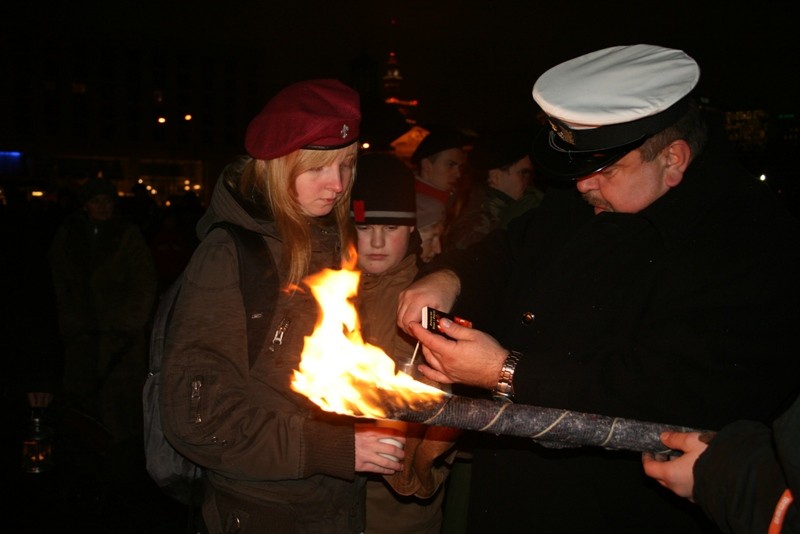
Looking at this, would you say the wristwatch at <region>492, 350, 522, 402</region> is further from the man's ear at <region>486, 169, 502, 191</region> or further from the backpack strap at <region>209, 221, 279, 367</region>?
the man's ear at <region>486, 169, 502, 191</region>

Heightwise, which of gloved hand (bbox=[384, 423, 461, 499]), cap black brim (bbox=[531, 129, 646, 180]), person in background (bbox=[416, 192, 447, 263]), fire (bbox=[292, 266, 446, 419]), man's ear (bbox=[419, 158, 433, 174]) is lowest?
person in background (bbox=[416, 192, 447, 263])

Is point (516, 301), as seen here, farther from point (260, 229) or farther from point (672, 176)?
point (260, 229)

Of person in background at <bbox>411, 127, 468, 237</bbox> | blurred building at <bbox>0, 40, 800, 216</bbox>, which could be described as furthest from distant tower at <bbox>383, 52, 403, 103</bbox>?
person in background at <bbox>411, 127, 468, 237</bbox>

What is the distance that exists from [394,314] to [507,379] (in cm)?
120

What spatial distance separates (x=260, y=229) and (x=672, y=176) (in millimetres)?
1597

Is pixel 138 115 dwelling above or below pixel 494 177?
below

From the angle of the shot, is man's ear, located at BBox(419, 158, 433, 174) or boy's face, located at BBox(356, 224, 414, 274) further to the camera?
man's ear, located at BBox(419, 158, 433, 174)

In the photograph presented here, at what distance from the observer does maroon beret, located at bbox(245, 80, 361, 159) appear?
2.54 meters

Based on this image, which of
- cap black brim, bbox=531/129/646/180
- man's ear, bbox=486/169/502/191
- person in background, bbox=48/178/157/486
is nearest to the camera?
cap black brim, bbox=531/129/646/180

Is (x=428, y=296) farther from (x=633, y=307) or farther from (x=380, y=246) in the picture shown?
(x=380, y=246)

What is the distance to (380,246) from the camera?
12.4ft

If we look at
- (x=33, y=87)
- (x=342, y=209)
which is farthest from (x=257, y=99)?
(x=342, y=209)

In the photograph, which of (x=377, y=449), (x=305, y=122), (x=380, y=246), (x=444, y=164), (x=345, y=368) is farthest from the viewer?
(x=444, y=164)

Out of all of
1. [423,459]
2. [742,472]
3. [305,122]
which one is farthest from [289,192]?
[742,472]
